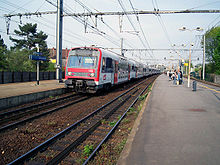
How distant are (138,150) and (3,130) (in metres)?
4.33

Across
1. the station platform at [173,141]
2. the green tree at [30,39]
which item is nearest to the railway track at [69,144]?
the station platform at [173,141]

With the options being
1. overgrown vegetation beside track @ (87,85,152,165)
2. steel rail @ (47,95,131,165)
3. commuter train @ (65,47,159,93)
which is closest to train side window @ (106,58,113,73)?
commuter train @ (65,47,159,93)

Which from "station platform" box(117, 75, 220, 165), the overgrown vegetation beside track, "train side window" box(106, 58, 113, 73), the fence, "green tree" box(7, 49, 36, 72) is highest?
"green tree" box(7, 49, 36, 72)

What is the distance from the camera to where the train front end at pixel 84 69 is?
38.9ft

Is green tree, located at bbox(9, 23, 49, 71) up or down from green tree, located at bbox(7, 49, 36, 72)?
up

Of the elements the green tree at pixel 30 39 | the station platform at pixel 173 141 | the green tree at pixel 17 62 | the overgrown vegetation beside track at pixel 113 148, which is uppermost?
the green tree at pixel 30 39

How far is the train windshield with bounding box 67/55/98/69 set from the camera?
11991 millimetres

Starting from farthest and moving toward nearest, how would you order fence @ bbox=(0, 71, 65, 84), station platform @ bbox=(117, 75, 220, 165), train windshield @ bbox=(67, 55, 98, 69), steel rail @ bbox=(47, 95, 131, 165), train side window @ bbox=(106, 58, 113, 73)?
fence @ bbox=(0, 71, 65, 84) < train side window @ bbox=(106, 58, 113, 73) < train windshield @ bbox=(67, 55, 98, 69) < steel rail @ bbox=(47, 95, 131, 165) < station platform @ bbox=(117, 75, 220, 165)

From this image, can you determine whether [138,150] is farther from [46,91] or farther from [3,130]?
[46,91]

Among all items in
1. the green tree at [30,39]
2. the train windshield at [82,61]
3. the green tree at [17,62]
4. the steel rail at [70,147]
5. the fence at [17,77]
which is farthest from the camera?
the green tree at [30,39]

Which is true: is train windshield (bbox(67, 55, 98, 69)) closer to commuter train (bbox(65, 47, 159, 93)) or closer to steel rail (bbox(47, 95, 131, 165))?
commuter train (bbox(65, 47, 159, 93))

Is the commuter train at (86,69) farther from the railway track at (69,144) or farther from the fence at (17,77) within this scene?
the fence at (17,77)

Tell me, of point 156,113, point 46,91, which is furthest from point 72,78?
point 156,113

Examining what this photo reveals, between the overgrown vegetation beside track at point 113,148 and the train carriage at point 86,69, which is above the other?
the train carriage at point 86,69
